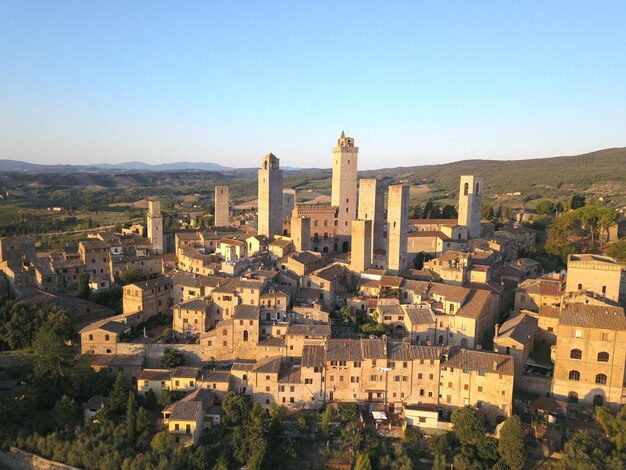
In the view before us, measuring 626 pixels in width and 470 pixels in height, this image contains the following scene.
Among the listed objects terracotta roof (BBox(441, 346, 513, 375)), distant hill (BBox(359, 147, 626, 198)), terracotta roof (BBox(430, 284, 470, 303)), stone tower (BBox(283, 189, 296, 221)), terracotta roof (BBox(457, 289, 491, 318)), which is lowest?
terracotta roof (BBox(441, 346, 513, 375))

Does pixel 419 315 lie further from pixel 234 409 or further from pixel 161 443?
pixel 161 443

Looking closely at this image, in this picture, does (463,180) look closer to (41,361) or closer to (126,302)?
(126,302)

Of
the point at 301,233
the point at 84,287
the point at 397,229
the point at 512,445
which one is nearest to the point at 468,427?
the point at 512,445

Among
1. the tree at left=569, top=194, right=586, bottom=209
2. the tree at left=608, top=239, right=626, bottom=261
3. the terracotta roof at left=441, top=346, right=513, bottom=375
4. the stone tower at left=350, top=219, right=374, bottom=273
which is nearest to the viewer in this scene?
the terracotta roof at left=441, top=346, right=513, bottom=375

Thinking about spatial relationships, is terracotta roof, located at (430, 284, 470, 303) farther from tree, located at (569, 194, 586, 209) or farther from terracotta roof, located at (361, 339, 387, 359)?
tree, located at (569, 194, 586, 209)

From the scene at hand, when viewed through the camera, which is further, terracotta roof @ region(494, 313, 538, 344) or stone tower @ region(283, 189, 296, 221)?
stone tower @ region(283, 189, 296, 221)

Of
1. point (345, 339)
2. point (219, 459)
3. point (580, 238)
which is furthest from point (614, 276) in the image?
point (219, 459)

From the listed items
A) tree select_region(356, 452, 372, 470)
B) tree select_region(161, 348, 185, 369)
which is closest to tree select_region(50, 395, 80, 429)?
tree select_region(161, 348, 185, 369)
